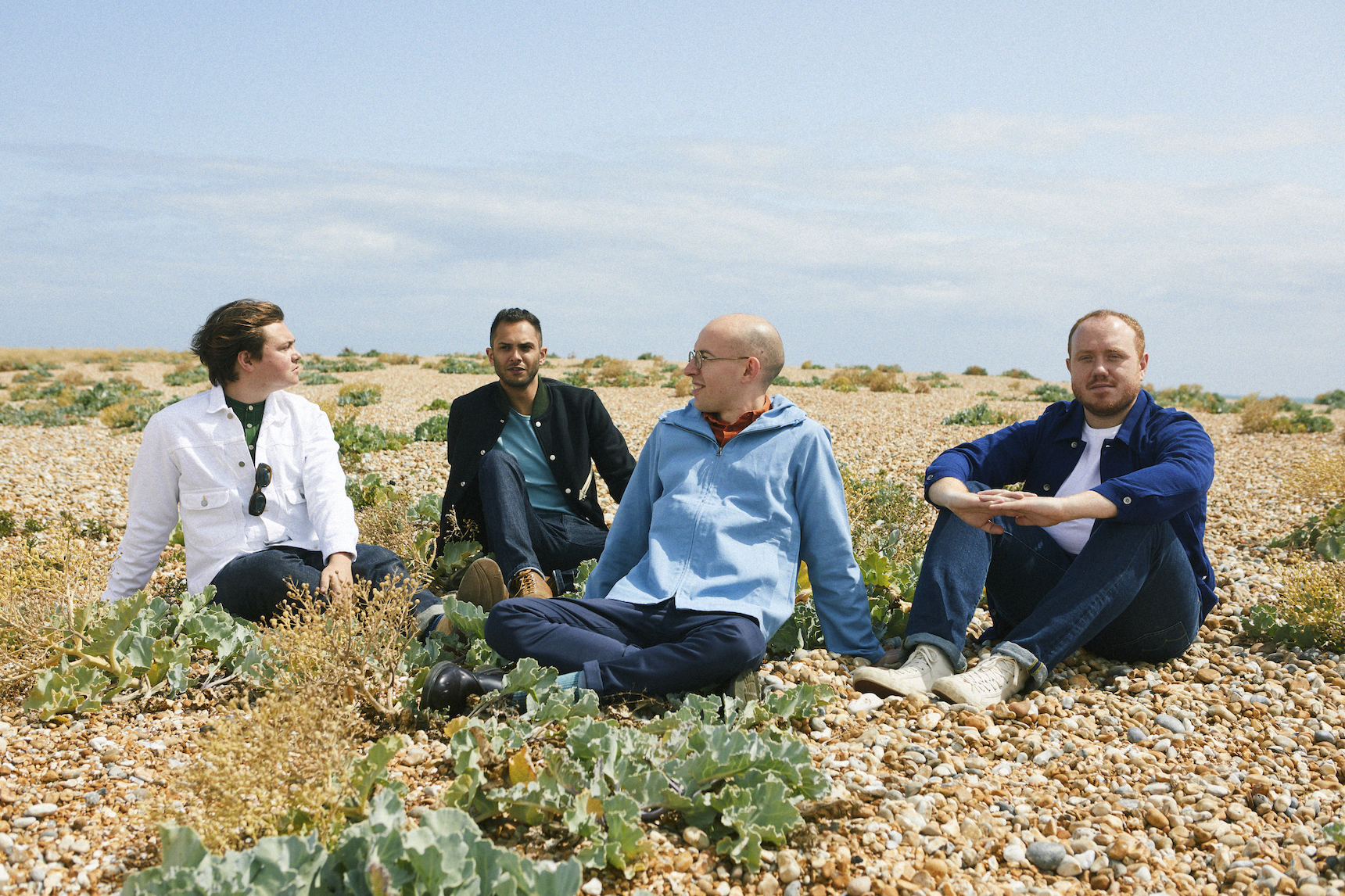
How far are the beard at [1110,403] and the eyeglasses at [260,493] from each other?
3.63 metres

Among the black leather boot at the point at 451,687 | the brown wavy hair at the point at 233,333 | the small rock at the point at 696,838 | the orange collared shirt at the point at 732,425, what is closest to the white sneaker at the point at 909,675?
the orange collared shirt at the point at 732,425

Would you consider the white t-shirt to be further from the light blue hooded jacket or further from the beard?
the light blue hooded jacket

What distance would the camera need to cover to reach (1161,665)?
426 cm

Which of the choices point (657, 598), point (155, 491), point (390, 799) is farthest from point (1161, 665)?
point (155, 491)

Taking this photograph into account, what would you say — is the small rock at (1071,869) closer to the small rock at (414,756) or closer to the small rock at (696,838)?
the small rock at (696,838)

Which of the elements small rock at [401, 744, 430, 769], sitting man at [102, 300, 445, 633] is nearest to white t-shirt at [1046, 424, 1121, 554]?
small rock at [401, 744, 430, 769]

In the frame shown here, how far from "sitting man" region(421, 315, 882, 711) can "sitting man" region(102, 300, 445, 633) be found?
95 cm

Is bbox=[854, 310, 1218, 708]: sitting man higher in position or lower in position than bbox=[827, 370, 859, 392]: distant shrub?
lower

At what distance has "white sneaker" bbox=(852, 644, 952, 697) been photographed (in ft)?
12.3

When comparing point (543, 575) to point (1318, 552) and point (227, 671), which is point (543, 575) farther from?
point (1318, 552)

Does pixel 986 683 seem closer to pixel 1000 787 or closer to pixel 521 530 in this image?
pixel 1000 787

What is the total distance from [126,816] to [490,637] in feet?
4.44

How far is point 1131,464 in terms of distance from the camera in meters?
3.97

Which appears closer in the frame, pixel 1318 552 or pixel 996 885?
pixel 996 885
